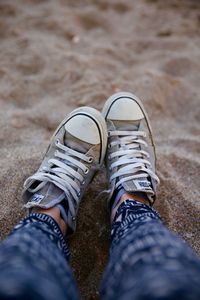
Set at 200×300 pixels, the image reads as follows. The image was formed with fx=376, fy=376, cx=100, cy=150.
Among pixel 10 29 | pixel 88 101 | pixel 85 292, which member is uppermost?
pixel 10 29

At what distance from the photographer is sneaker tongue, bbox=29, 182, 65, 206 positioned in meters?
0.97

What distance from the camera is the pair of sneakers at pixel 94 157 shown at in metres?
1.02

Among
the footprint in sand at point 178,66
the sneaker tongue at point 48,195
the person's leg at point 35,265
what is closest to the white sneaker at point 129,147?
the sneaker tongue at point 48,195

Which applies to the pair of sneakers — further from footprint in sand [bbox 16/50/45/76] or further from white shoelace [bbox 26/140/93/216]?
footprint in sand [bbox 16/50/45/76]

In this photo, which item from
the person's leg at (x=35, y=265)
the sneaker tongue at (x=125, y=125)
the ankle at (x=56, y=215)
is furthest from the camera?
the sneaker tongue at (x=125, y=125)

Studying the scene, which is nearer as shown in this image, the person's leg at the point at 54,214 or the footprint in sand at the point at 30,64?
the person's leg at the point at 54,214

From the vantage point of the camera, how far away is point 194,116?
1.49m

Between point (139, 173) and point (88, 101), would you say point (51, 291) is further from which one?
point (88, 101)

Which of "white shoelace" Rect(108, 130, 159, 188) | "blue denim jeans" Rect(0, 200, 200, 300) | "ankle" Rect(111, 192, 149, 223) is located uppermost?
"blue denim jeans" Rect(0, 200, 200, 300)

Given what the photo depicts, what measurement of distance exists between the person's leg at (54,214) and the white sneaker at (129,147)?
54 millimetres

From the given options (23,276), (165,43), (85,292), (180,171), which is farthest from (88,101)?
(23,276)

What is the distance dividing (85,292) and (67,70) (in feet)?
3.31

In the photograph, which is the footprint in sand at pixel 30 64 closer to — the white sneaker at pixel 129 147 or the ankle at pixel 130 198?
the white sneaker at pixel 129 147

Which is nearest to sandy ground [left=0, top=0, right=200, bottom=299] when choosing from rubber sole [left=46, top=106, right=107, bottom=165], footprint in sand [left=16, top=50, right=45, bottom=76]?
footprint in sand [left=16, top=50, right=45, bottom=76]
